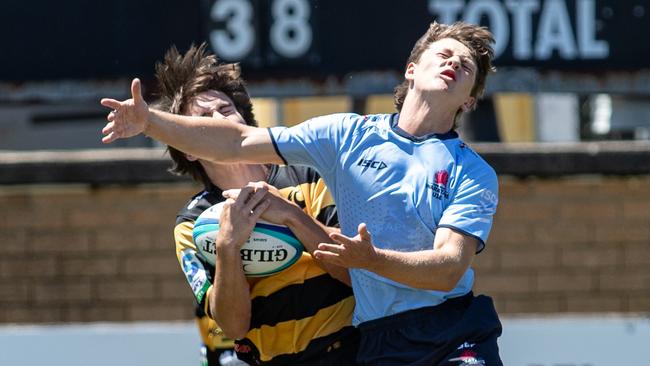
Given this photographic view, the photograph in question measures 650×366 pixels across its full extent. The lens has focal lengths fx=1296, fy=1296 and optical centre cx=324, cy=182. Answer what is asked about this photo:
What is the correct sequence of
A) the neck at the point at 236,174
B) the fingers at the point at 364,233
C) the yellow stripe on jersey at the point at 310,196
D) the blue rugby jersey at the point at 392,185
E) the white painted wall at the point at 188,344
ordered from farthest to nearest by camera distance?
the white painted wall at the point at 188,344
the neck at the point at 236,174
the yellow stripe on jersey at the point at 310,196
the blue rugby jersey at the point at 392,185
the fingers at the point at 364,233

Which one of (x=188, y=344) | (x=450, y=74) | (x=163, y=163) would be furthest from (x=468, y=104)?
(x=163, y=163)

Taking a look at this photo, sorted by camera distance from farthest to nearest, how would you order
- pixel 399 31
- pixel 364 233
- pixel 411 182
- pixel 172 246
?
pixel 172 246
pixel 399 31
pixel 411 182
pixel 364 233

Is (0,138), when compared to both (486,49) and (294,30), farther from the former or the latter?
(486,49)

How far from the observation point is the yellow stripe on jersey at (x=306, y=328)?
12.9ft

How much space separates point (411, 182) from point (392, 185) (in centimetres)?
5

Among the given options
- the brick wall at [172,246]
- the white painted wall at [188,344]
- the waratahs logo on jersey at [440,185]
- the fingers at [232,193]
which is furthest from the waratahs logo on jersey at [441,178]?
the brick wall at [172,246]

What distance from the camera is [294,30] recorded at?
277 inches

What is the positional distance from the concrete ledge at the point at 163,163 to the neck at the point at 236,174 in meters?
3.12

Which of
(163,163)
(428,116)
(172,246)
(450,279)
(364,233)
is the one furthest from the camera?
(172,246)

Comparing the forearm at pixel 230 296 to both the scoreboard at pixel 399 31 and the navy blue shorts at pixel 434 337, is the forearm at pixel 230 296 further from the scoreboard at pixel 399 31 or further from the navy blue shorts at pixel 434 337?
the scoreboard at pixel 399 31

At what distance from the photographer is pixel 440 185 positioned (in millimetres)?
3498

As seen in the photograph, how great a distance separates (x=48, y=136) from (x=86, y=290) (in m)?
2.50

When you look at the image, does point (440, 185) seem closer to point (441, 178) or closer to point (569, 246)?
point (441, 178)

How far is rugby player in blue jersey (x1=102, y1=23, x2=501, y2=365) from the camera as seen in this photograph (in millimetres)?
3482
